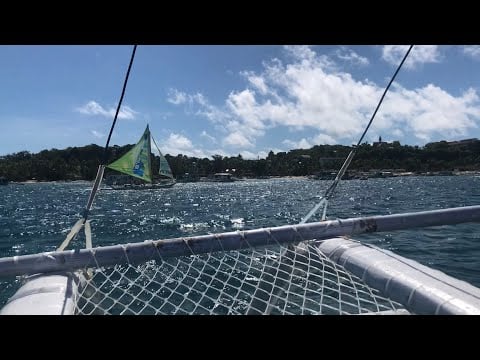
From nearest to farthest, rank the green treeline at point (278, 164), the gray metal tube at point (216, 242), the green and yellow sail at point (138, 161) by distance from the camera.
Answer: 1. the gray metal tube at point (216, 242)
2. the green and yellow sail at point (138, 161)
3. the green treeline at point (278, 164)

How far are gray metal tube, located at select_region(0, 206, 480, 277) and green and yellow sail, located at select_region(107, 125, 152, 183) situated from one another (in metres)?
30.1

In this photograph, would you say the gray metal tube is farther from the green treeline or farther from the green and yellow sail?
the green treeline

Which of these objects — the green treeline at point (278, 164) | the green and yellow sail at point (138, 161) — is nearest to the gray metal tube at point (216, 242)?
the green and yellow sail at point (138, 161)

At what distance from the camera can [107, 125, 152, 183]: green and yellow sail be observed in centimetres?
3359

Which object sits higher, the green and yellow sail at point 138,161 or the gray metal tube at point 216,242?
the green and yellow sail at point 138,161

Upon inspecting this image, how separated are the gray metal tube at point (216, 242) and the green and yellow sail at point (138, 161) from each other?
3015 cm

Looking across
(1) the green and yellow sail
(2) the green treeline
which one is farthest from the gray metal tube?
(2) the green treeline

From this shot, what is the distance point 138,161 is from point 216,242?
36439mm

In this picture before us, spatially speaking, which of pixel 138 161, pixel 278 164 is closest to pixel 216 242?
pixel 138 161

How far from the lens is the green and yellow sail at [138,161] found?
110ft

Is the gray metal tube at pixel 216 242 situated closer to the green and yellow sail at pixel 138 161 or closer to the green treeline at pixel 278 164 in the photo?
the green and yellow sail at pixel 138 161
